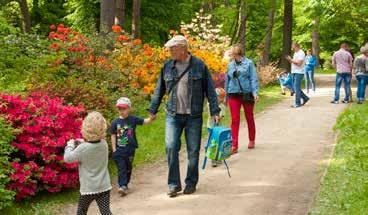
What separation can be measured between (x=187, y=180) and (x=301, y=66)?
927cm

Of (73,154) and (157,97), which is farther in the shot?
(157,97)

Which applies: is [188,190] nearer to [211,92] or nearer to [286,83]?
[211,92]

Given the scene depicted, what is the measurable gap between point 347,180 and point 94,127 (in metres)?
3.69

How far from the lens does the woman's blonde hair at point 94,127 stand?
5.69 meters

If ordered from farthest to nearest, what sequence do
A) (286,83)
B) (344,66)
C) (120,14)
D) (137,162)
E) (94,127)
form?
(286,83) → (120,14) → (344,66) → (137,162) → (94,127)

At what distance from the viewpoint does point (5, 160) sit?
669 centimetres

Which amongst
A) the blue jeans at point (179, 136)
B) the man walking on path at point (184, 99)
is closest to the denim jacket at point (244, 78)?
the man walking on path at point (184, 99)

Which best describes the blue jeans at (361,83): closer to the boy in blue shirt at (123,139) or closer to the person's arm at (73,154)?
the boy in blue shirt at (123,139)

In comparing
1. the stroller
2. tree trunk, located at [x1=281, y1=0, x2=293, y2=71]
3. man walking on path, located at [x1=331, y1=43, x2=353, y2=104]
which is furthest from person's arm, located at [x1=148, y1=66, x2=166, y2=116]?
tree trunk, located at [x1=281, y1=0, x2=293, y2=71]

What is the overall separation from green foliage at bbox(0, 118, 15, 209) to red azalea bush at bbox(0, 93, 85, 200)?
16 cm

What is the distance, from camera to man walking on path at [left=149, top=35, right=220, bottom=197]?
283 inches

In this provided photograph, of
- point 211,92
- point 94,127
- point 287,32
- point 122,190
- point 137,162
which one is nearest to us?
point 94,127

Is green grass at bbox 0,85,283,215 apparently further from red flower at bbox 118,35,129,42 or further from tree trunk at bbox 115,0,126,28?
tree trunk at bbox 115,0,126,28

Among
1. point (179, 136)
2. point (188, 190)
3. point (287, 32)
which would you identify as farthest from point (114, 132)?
point (287, 32)
